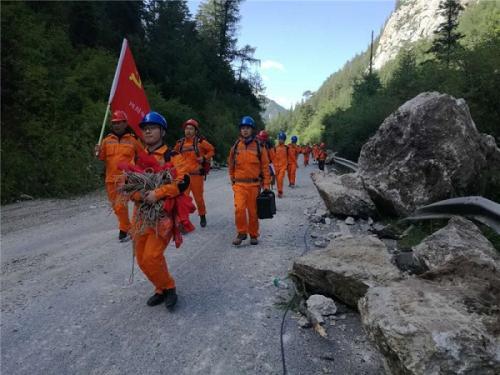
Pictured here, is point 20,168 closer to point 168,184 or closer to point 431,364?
point 168,184

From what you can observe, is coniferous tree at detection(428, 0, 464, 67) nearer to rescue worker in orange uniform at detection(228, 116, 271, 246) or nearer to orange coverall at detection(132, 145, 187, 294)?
rescue worker in orange uniform at detection(228, 116, 271, 246)

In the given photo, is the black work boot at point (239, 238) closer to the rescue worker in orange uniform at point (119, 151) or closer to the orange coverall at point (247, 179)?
the orange coverall at point (247, 179)

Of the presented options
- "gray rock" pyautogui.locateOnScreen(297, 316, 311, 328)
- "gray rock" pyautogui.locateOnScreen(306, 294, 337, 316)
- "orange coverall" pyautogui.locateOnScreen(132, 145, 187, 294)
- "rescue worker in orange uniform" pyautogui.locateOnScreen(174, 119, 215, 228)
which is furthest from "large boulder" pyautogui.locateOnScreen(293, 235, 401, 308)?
"rescue worker in orange uniform" pyautogui.locateOnScreen(174, 119, 215, 228)

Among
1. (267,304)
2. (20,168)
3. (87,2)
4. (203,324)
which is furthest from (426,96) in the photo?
(87,2)

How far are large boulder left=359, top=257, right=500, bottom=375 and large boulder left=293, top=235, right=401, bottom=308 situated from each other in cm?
53

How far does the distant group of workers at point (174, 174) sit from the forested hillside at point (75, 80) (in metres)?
5.46

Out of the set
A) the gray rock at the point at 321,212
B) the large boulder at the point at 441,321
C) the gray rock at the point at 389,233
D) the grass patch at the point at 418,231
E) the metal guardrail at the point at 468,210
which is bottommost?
the gray rock at the point at 321,212

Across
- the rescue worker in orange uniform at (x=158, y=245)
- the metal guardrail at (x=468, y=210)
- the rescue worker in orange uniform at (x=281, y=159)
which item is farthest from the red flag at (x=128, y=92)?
the rescue worker in orange uniform at (x=281, y=159)

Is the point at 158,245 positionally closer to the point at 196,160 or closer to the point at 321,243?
the point at 321,243

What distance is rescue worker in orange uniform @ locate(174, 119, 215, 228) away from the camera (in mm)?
7508

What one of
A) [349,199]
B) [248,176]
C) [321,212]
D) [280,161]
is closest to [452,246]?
[248,176]

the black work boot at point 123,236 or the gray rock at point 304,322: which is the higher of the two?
the black work boot at point 123,236

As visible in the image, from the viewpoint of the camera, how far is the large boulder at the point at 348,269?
3.50 meters

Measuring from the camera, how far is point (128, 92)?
271 inches
